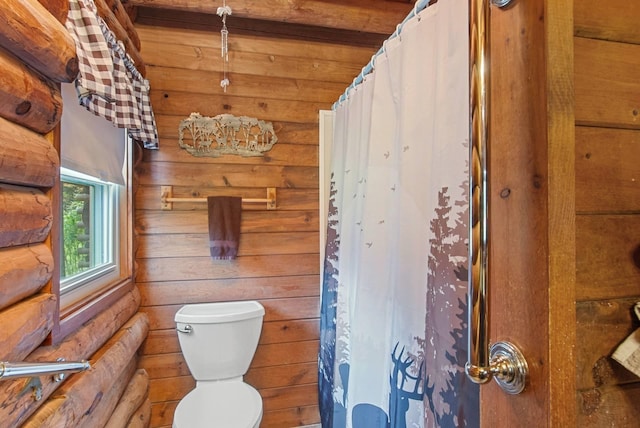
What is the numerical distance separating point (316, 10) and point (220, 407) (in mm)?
2081

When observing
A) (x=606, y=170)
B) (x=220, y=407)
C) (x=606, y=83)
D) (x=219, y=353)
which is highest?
(x=606, y=83)

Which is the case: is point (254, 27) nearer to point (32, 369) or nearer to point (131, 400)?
point (32, 369)

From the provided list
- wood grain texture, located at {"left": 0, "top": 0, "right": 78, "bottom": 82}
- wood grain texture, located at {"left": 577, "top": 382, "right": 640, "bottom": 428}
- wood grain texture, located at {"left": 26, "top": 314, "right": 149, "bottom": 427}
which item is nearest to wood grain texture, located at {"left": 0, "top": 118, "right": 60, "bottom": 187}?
wood grain texture, located at {"left": 0, "top": 0, "right": 78, "bottom": 82}

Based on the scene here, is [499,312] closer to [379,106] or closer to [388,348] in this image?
[388,348]

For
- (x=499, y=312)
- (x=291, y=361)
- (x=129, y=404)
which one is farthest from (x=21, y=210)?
(x=291, y=361)

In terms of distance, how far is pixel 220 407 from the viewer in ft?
4.78

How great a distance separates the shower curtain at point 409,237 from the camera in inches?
30.5

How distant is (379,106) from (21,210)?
110cm

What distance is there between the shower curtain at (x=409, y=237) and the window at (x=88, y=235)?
1091 millimetres

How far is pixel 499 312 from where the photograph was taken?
0.49 meters

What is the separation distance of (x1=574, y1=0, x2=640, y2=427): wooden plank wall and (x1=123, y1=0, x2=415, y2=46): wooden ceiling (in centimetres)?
151

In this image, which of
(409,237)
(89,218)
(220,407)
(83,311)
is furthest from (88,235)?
(409,237)

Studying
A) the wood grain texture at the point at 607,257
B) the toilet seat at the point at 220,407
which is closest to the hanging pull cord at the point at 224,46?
the toilet seat at the point at 220,407

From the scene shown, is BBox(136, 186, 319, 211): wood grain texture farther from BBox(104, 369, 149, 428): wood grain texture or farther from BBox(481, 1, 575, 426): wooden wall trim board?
BBox(481, 1, 575, 426): wooden wall trim board
